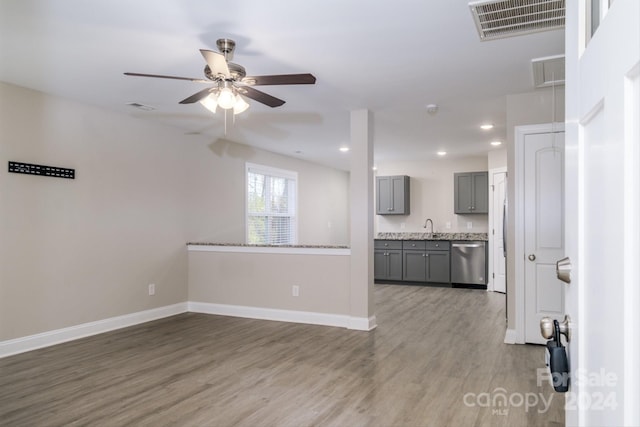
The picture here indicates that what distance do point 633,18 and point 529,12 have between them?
7.85ft

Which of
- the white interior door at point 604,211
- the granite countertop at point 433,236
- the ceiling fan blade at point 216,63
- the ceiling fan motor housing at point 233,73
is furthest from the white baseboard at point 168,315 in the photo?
the white interior door at point 604,211

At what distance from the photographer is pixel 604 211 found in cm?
70

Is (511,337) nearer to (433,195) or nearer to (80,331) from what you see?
(80,331)

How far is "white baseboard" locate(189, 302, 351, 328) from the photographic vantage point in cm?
491

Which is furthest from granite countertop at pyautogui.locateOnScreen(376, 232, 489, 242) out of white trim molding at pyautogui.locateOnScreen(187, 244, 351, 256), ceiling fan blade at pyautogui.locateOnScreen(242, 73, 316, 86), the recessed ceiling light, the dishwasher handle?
ceiling fan blade at pyautogui.locateOnScreen(242, 73, 316, 86)

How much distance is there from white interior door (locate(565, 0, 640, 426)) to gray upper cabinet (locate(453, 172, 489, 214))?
Result: 7.27 m

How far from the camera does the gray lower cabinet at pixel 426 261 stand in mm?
7801

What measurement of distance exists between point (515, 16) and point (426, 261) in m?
5.73

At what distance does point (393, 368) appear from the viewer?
11.4 feet

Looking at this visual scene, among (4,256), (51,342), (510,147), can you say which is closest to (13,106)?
(4,256)

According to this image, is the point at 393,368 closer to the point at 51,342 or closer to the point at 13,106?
the point at 51,342

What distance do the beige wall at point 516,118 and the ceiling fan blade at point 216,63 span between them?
115 inches

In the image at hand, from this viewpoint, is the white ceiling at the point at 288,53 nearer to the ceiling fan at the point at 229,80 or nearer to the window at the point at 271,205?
the ceiling fan at the point at 229,80

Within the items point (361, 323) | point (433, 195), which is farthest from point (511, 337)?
point (433, 195)
